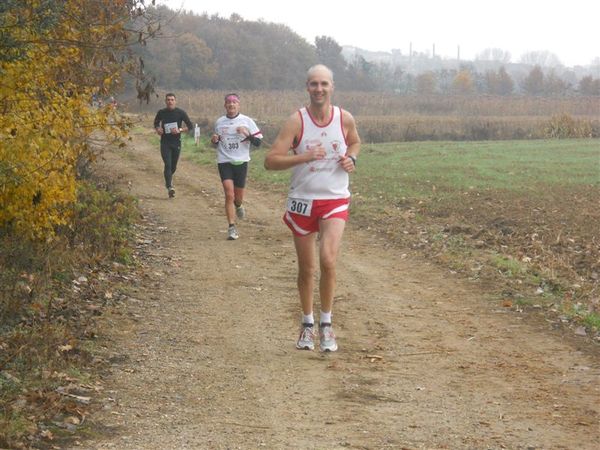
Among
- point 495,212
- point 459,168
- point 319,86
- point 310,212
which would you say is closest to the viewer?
point 319,86

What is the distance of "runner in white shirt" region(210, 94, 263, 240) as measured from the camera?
1472 cm

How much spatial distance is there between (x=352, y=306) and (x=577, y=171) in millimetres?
17573

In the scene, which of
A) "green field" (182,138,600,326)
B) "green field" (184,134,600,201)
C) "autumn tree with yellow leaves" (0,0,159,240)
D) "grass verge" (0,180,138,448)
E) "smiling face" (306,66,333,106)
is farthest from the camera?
"green field" (184,134,600,201)

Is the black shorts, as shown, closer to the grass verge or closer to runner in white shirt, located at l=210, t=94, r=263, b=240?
runner in white shirt, located at l=210, t=94, r=263, b=240

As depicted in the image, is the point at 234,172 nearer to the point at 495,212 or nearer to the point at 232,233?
the point at 232,233

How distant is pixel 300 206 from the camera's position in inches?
328

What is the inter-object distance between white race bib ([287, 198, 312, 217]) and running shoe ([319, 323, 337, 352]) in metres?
0.99

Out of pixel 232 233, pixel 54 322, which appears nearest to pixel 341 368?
pixel 54 322

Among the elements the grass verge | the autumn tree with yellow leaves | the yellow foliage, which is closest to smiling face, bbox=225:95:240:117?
the grass verge

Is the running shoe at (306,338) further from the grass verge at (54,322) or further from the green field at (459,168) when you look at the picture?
the green field at (459,168)

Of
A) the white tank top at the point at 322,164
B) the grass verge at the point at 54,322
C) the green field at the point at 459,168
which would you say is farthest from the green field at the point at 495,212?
the grass verge at the point at 54,322

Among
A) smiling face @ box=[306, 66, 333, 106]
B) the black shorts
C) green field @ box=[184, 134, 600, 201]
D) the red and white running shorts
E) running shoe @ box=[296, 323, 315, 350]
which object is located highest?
smiling face @ box=[306, 66, 333, 106]

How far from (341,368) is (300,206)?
1356 millimetres

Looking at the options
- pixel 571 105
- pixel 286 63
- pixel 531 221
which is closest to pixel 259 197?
pixel 531 221
